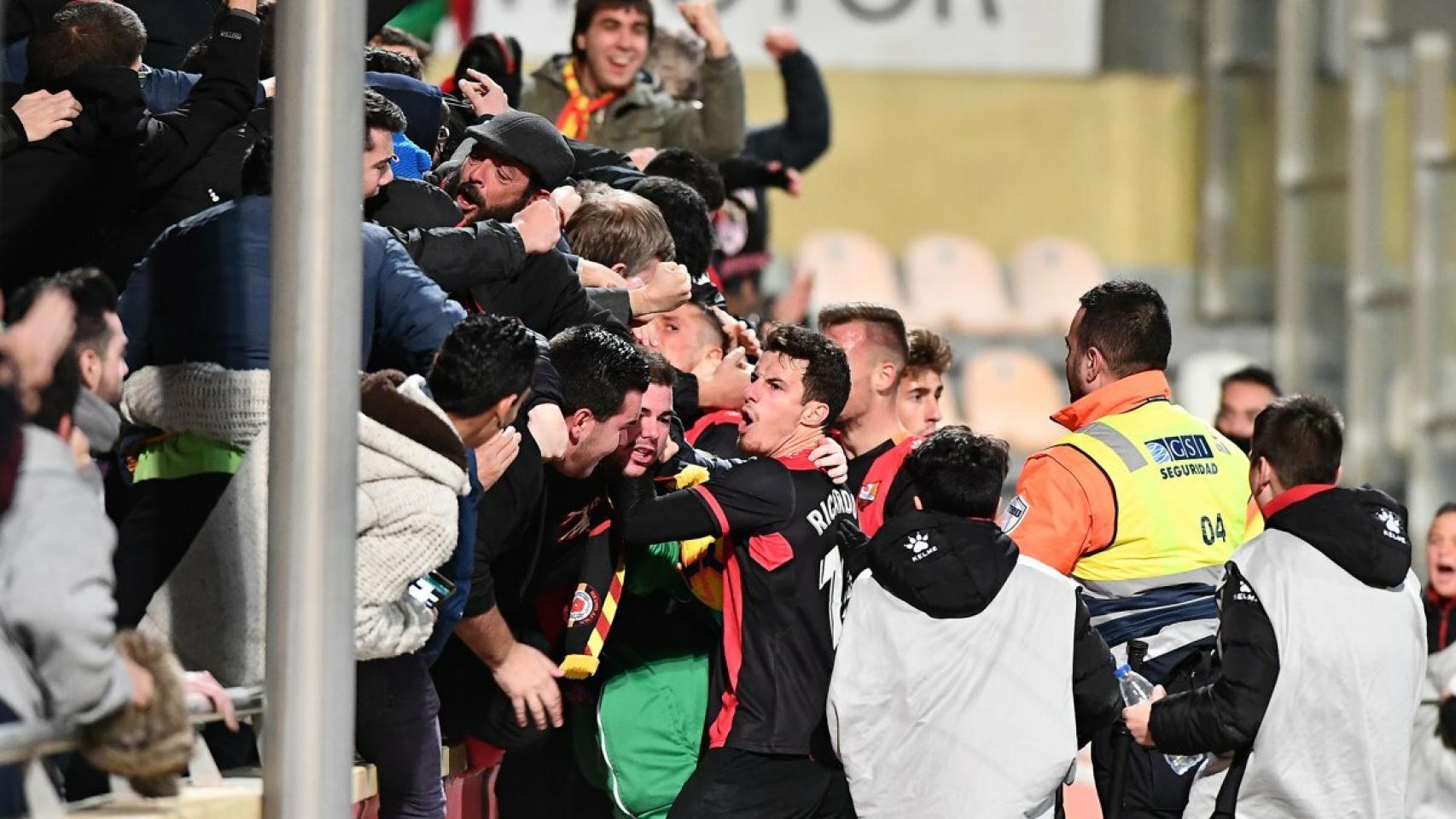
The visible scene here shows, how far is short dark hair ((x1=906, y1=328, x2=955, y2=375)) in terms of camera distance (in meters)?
6.32

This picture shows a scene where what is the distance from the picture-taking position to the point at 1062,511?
186 inches

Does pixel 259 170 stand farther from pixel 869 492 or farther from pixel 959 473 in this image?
pixel 869 492

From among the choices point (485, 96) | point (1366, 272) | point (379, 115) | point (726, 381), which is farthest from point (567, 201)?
point (1366, 272)

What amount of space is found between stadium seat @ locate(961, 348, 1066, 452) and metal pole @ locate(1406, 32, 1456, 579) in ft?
7.59

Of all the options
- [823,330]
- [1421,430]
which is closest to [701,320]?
[823,330]

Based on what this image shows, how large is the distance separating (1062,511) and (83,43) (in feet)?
7.66

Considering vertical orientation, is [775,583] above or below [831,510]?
below

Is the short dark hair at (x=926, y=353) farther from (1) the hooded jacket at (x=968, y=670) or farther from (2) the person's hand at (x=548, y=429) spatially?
(2) the person's hand at (x=548, y=429)

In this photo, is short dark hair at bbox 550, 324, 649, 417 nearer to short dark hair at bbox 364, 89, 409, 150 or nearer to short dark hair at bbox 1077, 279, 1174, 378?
short dark hair at bbox 364, 89, 409, 150

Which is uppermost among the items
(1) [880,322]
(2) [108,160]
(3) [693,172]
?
(3) [693,172]

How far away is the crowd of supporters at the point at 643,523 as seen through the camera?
3855 mm

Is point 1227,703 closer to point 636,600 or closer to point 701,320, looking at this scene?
point 636,600

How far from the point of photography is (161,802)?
3.29 meters

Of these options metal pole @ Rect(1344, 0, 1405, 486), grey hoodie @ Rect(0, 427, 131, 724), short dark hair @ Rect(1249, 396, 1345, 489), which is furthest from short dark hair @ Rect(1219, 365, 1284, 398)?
metal pole @ Rect(1344, 0, 1405, 486)
